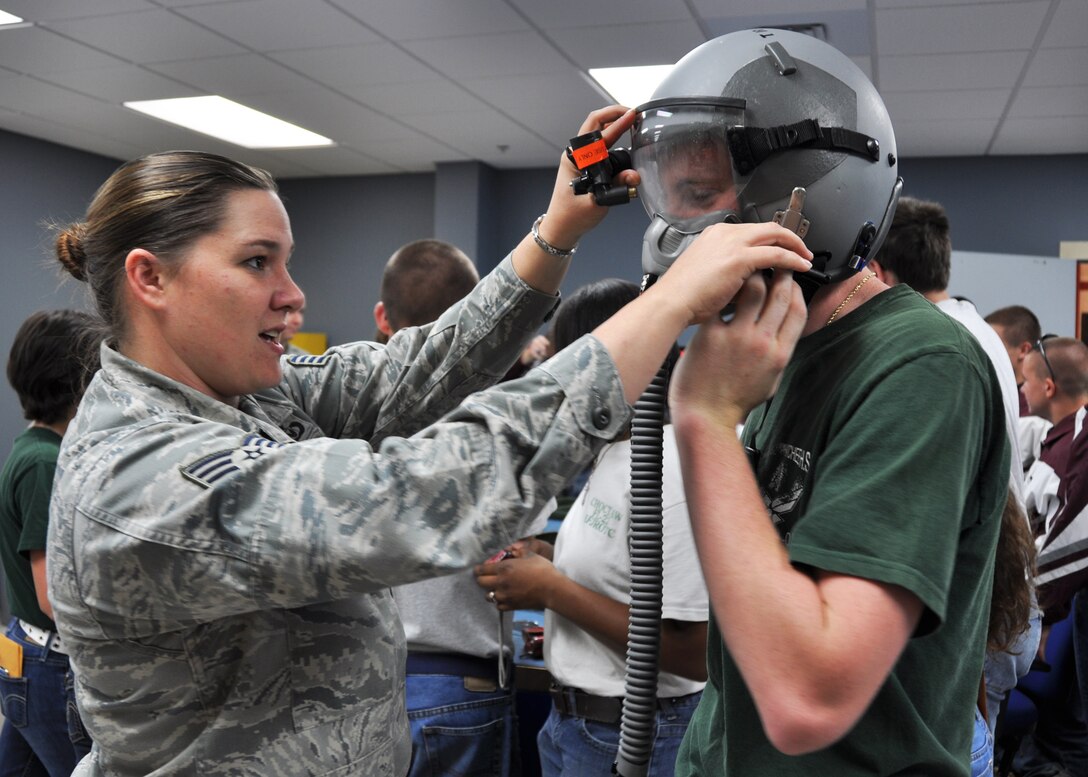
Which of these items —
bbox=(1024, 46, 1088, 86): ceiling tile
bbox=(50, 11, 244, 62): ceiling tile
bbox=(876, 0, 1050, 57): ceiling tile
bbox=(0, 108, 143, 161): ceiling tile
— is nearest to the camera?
bbox=(876, 0, 1050, 57): ceiling tile

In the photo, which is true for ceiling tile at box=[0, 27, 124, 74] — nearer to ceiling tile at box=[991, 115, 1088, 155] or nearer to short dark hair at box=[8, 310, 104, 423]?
short dark hair at box=[8, 310, 104, 423]

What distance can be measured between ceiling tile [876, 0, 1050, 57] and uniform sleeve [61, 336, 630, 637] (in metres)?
4.00

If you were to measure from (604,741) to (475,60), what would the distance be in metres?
4.07

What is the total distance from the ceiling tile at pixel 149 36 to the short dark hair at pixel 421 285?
2757 mm

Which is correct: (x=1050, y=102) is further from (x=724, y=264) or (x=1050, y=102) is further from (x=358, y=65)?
(x=724, y=264)

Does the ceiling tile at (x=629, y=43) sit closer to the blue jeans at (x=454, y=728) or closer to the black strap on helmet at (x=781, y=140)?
the blue jeans at (x=454, y=728)

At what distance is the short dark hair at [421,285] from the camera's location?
7.89 feet

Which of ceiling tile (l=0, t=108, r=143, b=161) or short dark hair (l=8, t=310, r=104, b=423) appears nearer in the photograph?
short dark hair (l=8, t=310, r=104, b=423)

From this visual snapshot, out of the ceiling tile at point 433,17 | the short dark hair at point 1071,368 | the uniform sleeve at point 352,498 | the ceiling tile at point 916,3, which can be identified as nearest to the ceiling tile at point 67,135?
the ceiling tile at point 433,17

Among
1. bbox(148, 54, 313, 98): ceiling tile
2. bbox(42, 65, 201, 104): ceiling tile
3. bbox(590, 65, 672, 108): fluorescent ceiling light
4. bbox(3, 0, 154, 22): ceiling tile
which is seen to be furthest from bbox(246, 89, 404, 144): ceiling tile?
bbox(590, 65, 672, 108): fluorescent ceiling light

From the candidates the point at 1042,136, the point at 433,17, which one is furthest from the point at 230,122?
the point at 1042,136

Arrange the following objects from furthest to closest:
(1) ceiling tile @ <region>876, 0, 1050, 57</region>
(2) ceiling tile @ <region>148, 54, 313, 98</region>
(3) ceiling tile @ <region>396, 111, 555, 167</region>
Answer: (3) ceiling tile @ <region>396, 111, 555, 167</region>
(2) ceiling tile @ <region>148, 54, 313, 98</region>
(1) ceiling tile @ <region>876, 0, 1050, 57</region>

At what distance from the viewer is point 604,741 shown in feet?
5.79

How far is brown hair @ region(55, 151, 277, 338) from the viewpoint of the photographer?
3.87 feet
